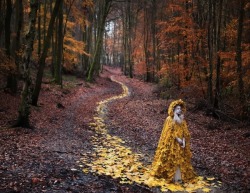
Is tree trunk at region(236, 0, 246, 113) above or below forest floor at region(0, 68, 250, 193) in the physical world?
above

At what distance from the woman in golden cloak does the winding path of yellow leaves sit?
246 mm

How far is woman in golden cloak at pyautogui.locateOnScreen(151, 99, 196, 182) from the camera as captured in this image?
810 centimetres

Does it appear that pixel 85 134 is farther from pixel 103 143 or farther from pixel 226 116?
pixel 226 116

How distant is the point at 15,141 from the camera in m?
10.1

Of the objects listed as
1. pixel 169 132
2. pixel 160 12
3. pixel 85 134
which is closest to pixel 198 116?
pixel 85 134

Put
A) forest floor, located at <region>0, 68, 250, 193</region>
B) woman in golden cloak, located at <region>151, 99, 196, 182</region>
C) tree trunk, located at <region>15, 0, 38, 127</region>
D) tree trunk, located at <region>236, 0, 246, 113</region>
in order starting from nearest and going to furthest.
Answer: forest floor, located at <region>0, 68, 250, 193</region> < woman in golden cloak, located at <region>151, 99, 196, 182</region> < tree trunk, located at <region>15, 0, 38, 127</region> < tree trunk, located at <region>236, 0, 246, 113</region>

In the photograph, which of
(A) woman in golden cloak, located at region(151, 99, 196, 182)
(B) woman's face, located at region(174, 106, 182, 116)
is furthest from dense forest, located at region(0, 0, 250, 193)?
(B) woman's face, located at region(174, 106, 182, 116)

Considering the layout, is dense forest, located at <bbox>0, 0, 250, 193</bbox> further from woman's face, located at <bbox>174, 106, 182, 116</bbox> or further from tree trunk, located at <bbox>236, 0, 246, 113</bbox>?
woman's face, located at <bbox>174, 106, 182, 116</bbox>

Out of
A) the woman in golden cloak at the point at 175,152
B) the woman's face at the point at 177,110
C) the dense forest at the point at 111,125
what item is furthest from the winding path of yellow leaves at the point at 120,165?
the woman's face at the point at 177,110

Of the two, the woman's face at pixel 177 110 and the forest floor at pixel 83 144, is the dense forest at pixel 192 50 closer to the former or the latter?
the forest floor at pixel 83 144

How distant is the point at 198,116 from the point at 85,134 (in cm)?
740

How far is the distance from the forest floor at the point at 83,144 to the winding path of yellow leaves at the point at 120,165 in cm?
25

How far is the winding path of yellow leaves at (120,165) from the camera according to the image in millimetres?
7805

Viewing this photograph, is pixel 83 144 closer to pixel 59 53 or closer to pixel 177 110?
pixel 177 110
